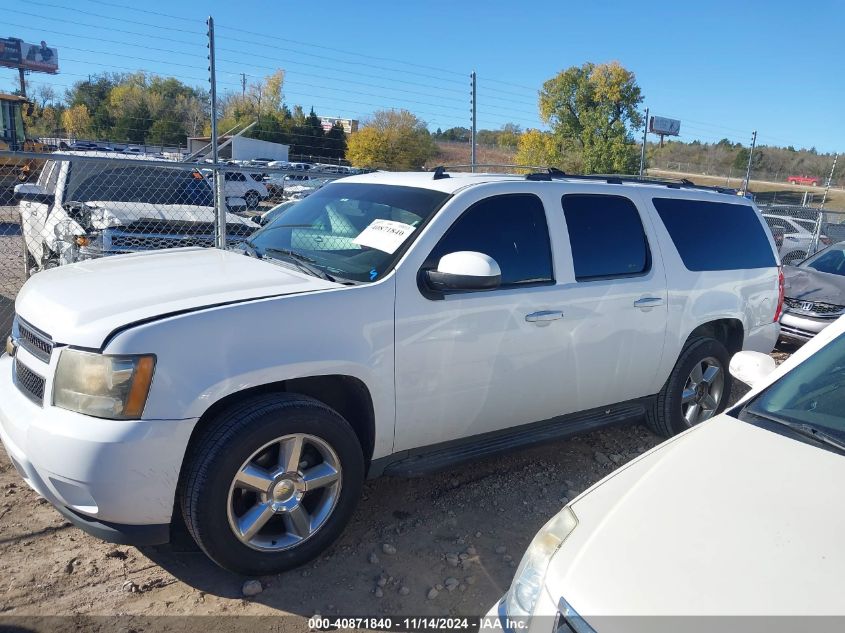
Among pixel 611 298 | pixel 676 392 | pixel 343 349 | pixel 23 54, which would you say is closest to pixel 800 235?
pixel 676 392

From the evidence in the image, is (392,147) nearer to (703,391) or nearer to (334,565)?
(703,391)

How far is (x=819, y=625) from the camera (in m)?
1.43

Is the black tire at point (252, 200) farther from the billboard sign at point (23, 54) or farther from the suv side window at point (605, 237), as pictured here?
the billboard sign at point (23, 54)

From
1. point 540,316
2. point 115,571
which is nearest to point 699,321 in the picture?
point 540,316

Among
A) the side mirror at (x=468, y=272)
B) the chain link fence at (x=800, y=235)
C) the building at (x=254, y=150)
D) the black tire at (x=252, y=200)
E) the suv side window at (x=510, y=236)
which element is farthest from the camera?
the building at (x=254, y=150)

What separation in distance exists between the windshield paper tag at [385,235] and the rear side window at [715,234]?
200 centimetres

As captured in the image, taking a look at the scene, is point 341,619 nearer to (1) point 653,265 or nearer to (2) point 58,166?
(1) point 653,265

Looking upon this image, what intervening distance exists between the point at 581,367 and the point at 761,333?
6.84 feet

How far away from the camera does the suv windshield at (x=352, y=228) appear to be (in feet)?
10.6

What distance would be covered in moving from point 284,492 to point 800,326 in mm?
7053

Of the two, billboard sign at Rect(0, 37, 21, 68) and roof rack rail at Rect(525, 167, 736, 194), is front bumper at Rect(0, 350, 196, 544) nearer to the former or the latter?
roof rack rail at Rect(525, 167, 736, 194)

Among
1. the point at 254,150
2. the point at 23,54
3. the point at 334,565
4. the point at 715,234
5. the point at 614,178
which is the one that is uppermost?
the point at 23,54

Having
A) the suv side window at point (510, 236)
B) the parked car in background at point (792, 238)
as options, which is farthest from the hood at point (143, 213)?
the parked car in background at point (792, 238)

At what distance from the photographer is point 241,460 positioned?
103 inches
